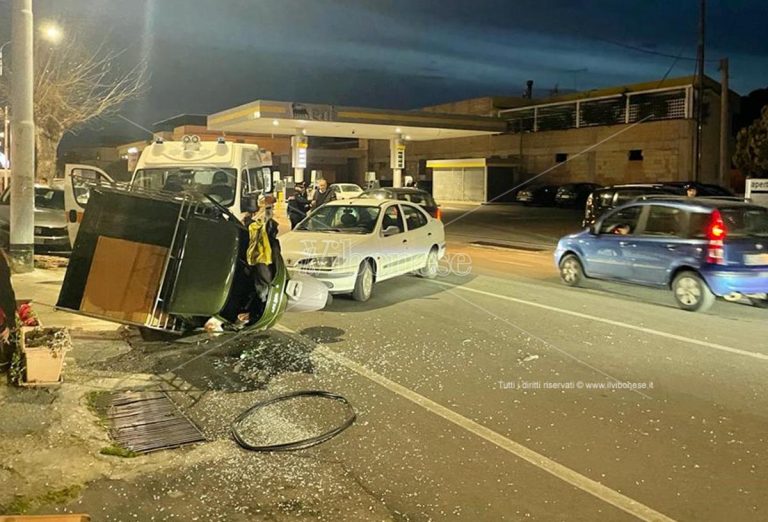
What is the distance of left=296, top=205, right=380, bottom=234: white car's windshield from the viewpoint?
11828 mm

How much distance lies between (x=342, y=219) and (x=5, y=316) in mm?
6097

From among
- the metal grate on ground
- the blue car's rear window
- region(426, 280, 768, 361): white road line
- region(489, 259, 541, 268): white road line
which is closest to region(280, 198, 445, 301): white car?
region(426, 280, 768, 361): white road line

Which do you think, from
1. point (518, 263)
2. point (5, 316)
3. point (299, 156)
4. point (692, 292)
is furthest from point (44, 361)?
point (299, 156)

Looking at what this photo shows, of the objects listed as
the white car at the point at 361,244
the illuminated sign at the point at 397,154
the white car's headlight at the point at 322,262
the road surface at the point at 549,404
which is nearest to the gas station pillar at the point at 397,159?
the illuminated sign at the point at 397,154

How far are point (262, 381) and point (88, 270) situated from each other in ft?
7.58

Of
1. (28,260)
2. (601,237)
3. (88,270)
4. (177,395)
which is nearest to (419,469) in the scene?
(177,395)

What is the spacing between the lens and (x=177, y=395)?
6.62 m

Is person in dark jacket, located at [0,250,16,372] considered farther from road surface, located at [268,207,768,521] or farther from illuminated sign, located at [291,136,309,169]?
illuminated sign, located at [291,136,309,169]

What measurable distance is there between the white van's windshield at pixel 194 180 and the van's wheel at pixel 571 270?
609 centimetres

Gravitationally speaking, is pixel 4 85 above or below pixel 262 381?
above

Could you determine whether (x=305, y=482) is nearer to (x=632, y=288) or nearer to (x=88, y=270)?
(x=88, y=270)

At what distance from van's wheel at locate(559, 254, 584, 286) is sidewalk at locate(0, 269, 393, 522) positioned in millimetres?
6791

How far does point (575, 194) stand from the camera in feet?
121

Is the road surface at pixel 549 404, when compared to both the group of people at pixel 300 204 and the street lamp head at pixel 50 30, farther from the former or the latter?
the street lamp head at pixel 50 30
